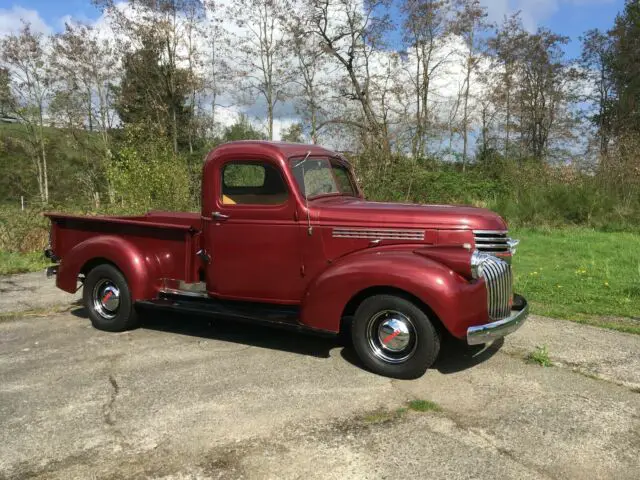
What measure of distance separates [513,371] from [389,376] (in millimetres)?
1103

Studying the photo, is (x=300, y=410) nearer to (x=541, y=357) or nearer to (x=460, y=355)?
(x=460, y=355)

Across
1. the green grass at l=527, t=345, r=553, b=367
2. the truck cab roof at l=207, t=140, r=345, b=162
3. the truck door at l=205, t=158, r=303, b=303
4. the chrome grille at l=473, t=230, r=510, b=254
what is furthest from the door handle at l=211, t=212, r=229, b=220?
the green grass at l=527, t=345, r=553, b=367

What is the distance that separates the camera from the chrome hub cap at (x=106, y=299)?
5.79 m

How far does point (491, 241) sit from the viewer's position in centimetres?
459

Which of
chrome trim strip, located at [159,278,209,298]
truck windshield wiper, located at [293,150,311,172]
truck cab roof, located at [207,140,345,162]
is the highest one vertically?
truck cab roof, located at [207,140,345,162]

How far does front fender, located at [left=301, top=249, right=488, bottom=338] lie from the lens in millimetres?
3982

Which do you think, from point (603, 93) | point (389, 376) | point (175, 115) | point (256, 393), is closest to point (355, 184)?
point (389, 376)

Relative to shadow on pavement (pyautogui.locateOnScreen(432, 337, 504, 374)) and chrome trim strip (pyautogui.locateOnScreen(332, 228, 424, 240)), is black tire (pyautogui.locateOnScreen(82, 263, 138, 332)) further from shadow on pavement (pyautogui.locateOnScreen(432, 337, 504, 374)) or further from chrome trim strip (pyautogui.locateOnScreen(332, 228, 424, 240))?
shadow on pavement (pyautogui.locateOnScreen(432, 337, 504, 374))

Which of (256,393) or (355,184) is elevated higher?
(355,184)

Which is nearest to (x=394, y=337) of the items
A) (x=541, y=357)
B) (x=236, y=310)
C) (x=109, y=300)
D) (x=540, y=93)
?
(x=541, y=357)

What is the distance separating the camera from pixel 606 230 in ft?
47.9

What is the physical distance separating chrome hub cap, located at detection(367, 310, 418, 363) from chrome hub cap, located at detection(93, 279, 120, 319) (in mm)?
2987

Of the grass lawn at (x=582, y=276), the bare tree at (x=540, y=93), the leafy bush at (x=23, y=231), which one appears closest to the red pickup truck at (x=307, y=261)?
the grass lawn at (x=582, y=276)

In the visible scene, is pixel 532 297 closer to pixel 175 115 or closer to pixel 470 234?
pixel 470 234
